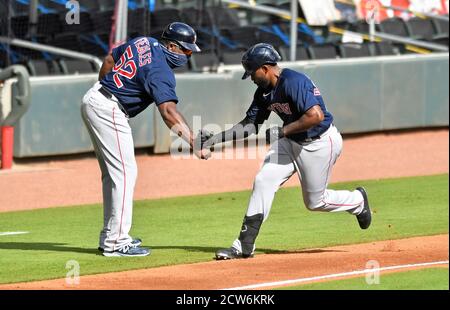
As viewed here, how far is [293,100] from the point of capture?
9078 millimetres

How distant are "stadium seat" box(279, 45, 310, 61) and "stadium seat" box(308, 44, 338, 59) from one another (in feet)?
0.26

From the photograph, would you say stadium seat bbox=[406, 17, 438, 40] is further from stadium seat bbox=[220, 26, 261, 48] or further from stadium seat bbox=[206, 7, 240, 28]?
stadium seat bbox=[220, 26, 261, 48]

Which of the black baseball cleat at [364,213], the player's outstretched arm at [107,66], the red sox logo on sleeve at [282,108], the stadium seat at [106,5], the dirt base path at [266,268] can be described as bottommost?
the dirt base path at [266,268]

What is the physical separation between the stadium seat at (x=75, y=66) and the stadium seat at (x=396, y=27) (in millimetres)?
6305

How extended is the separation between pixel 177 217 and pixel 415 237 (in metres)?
2.74

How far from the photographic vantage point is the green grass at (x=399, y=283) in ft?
26.0

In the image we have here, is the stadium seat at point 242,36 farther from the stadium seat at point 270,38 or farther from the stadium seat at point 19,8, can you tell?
the stadium seat at point 19,8

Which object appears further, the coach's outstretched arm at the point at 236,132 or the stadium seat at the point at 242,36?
the stadium seat at the point at 242,36

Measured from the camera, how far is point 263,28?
19250 millimetres

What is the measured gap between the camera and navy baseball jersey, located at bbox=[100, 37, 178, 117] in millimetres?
9125

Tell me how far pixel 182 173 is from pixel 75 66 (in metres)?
2.35
